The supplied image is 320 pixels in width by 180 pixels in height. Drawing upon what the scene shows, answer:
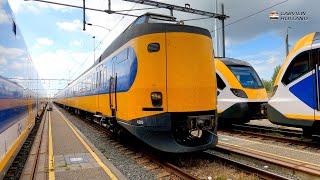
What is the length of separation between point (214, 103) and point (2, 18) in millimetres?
4695

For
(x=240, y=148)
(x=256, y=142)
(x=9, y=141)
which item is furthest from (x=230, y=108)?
(x=9, y=141)

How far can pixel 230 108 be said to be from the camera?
42.9 feet

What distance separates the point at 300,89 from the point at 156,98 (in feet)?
13.4

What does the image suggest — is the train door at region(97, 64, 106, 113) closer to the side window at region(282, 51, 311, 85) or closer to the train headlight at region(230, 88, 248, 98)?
the train headlight at region(230, 88, 248, 98)

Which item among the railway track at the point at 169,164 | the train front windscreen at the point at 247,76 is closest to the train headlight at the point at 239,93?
the train front windscreen at the point at 247,76

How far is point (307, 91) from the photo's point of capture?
29.3ft

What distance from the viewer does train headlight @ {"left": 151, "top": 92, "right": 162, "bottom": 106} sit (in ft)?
24.7

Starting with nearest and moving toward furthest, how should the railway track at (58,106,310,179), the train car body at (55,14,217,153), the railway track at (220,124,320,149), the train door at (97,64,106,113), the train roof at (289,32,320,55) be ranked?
1. the railway track at (58,106,310,179)
2. the train car body at (55,14,217,153)
3. the train roof at (289,32,320,55)
4. the railway track at (220,124,320,149)
5. the train door at (97,64,106,113)

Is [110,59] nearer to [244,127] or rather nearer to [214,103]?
[214,103]

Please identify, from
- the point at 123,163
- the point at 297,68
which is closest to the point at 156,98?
the point at 123,163

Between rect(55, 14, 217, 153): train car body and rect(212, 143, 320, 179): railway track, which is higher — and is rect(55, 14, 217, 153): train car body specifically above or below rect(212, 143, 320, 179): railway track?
above

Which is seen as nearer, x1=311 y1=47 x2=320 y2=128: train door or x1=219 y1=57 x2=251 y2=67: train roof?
x1=311 y1=47 x2=320 y2=128: train door

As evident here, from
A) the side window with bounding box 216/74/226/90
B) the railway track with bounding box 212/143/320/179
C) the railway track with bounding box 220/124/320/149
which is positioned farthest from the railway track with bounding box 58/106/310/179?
the side window with bounding box 216/74/226/90

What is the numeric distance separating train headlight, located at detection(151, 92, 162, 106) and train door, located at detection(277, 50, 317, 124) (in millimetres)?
3901
